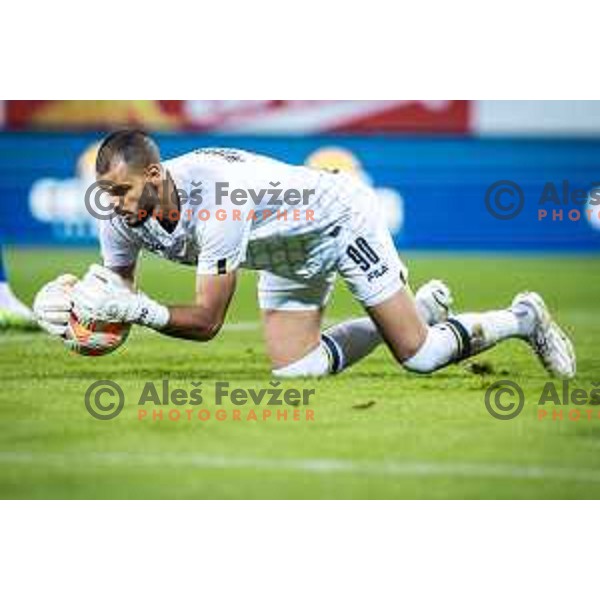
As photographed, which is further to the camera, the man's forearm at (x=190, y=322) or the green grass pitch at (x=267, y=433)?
the man's forearm at (x=190, y=322)

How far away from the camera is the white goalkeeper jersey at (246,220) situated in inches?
159

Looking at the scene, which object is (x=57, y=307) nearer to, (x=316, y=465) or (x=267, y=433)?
(x=267, y=433)

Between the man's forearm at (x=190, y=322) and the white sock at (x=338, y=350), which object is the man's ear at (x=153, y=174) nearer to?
the man's forearm at (x=190, y=322)

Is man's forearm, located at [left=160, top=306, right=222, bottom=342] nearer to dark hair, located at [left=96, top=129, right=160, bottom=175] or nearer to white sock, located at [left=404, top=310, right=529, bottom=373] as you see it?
dark hair, located at [left=96, top=129, right=160, bottom=175]

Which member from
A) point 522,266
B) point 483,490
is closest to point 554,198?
point 522,266

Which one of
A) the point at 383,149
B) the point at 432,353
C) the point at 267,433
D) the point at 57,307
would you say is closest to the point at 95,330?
the point at 57,307

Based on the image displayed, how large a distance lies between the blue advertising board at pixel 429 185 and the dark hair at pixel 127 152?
759 mm

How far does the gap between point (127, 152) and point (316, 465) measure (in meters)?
1.15

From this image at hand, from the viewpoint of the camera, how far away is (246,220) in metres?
4.08

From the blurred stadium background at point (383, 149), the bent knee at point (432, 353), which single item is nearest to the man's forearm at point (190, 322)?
the bent knee at point (432, 353)

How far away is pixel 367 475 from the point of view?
12.5 ft

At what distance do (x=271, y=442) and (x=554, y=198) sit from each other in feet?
5.93

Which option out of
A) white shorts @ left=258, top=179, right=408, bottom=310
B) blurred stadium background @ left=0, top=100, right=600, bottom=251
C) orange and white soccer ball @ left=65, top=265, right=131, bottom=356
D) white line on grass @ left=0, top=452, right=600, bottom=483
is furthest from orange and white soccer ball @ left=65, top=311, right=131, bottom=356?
blurred stadium background @ left=0, top=100, right=600, bottom=251

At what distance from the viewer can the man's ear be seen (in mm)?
4098
